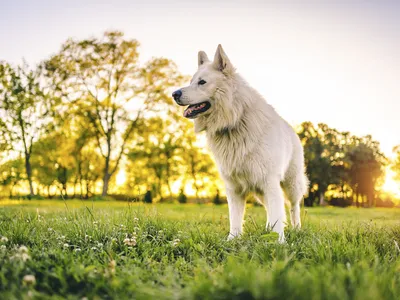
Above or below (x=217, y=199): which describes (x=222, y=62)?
above

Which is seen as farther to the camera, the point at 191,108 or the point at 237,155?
the point at 191,108

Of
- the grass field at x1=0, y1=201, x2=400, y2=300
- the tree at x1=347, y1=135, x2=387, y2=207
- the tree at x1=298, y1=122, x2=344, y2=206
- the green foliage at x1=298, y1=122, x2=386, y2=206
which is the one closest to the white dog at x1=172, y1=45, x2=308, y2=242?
the grass field at x1=0, y1=201, x2=400, y2=300

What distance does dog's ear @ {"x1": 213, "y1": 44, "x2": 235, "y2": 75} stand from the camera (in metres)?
5.20

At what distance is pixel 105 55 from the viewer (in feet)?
102

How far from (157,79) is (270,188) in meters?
27.7

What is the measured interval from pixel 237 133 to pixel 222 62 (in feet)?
3.54

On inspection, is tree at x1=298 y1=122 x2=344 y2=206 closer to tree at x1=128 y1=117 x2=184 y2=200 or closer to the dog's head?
tree at x1=128 y1=117 x2=184 y2=200

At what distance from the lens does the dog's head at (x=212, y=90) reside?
511cm

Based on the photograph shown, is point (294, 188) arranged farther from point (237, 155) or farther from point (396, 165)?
point (396, 165)

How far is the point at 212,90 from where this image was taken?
516 centimetres

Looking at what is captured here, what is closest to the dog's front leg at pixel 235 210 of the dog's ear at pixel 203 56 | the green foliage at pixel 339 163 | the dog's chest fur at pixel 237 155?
the dog's chest fur at pixel 237 155

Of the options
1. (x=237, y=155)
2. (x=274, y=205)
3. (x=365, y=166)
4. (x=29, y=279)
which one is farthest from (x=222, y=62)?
(x=365, y=166)

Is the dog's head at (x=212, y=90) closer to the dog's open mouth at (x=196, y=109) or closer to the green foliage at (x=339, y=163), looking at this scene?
the dog's open mouth at (x=196, y=109)

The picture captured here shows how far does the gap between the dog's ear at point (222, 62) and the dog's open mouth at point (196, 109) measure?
55 centimetres
